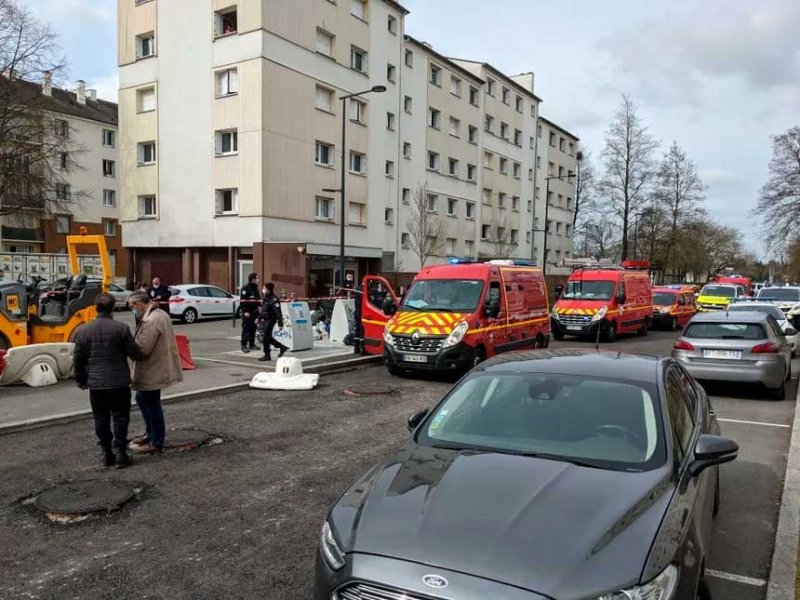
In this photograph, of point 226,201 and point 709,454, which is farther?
point 226,201

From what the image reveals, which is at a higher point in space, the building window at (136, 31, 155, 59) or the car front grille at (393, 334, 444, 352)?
the building window at (136, 31, 155, 59)

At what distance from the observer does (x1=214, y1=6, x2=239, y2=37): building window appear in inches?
1168

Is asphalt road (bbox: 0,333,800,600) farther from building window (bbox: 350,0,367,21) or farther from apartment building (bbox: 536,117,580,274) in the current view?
apartment building (bbox: 536,117,580,274)

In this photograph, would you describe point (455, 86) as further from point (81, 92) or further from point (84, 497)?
point (84, 497)

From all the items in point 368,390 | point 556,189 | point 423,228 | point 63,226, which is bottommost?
point 368,390

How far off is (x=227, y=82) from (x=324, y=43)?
5.64m

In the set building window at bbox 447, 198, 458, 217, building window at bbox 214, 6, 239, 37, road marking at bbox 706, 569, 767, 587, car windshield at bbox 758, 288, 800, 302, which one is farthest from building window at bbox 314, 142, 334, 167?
road marking at bbox 706, 569, 767, 587

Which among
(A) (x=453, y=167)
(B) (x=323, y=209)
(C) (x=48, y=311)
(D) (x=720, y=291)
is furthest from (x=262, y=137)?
(D) (x=720, y=291)

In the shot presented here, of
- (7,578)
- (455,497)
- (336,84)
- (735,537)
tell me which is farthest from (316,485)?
(336,84)

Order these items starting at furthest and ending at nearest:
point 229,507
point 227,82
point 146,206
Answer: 1. point 146,206
2. point 227,82
3. point 229,507

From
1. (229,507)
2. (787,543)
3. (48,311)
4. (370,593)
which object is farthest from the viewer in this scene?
(48,311)

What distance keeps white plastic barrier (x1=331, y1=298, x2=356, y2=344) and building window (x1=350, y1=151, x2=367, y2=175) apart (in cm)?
1931

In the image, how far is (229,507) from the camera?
5148mm

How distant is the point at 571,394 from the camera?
3.98 m
